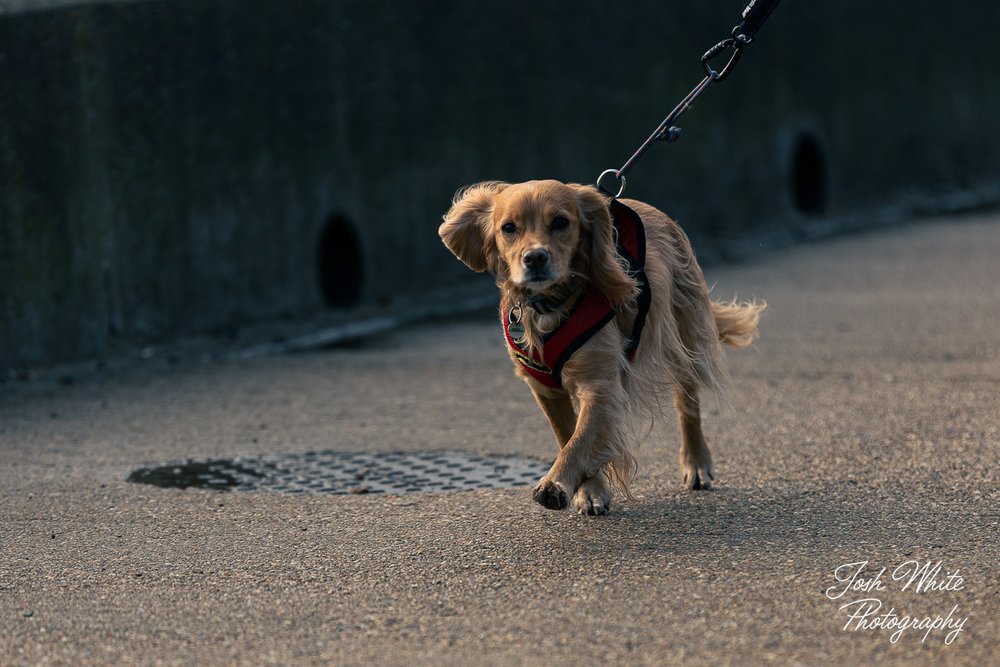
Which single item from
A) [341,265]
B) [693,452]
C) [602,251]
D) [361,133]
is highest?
[361,133]

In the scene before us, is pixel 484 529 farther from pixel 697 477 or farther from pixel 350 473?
pixel 350 473

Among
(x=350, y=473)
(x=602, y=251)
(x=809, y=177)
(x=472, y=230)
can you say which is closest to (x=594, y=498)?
(x=602, y=251)

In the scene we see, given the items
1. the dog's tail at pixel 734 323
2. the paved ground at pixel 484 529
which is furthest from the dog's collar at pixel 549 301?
the dog's tail at pixel 734 323

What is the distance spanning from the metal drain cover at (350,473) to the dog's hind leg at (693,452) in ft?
1.92

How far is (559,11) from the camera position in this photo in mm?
11195

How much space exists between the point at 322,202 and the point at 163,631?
6009 millimetres

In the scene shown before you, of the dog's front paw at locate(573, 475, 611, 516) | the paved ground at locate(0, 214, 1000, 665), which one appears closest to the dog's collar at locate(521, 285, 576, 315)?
the dog's front paw at locate(573, 475, 611, 516)

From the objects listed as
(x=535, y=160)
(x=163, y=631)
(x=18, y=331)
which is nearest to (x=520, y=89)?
(x=535, y=160)

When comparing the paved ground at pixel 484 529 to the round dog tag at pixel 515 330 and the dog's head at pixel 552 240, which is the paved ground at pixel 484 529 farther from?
the dog's head at pixel 552 240

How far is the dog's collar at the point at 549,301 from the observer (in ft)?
15.6

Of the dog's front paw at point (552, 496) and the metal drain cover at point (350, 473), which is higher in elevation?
the dog's front paw at point (552, 496)

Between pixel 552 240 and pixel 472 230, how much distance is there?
1.30 feet

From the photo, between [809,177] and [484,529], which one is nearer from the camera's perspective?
[484,529]

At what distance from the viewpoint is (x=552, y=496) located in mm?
4402
